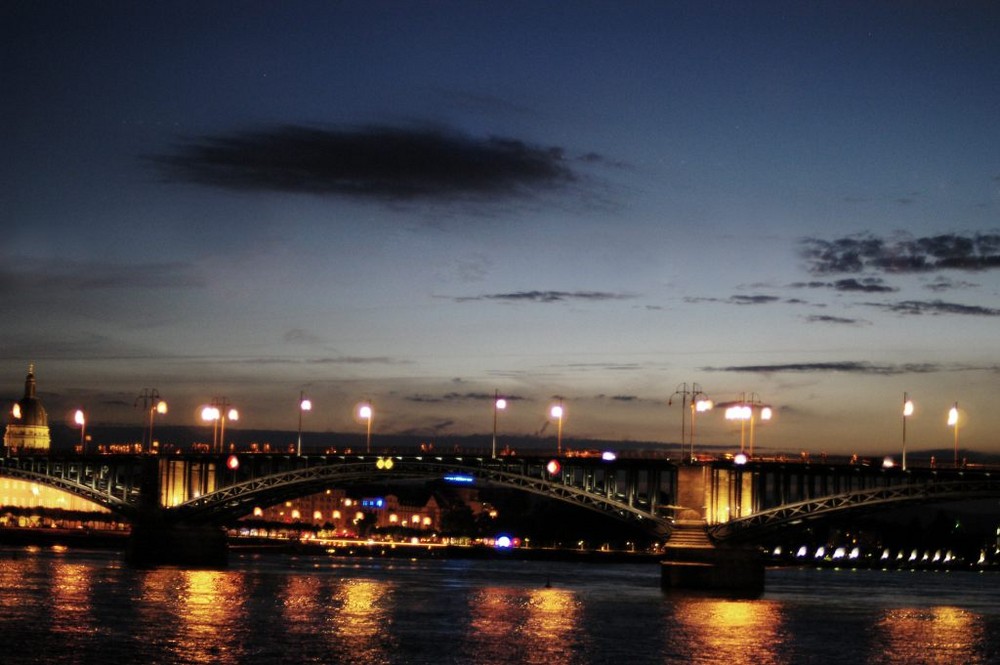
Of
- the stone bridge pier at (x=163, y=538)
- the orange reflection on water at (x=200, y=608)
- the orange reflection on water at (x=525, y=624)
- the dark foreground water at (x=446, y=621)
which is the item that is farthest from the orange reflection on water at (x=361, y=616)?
the stone bridge pier at (x=163, y=538)

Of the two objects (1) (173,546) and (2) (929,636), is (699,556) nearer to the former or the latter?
(2) (929,636)

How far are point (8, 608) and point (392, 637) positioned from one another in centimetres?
2258

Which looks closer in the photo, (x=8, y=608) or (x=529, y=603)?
(x=8, y=608)

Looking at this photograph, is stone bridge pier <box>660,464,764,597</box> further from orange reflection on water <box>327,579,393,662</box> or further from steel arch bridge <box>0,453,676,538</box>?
orange reflection on water <box>327,579,393,662</box>

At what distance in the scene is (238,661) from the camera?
2544 inches

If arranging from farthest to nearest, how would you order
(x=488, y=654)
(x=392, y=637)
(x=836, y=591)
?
(x=836, y=591), (x=392, y=637), (x=488, y=654)

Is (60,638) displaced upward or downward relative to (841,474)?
downward

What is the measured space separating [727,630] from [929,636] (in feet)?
36.8

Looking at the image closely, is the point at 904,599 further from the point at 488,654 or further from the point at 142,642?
the point at 142,642

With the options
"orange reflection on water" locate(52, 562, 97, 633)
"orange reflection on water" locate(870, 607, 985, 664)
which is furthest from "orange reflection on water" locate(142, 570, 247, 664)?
"orange reflection on water" locate(870, 607, 985, 664)

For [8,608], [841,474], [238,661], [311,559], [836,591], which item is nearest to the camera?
[238,661]

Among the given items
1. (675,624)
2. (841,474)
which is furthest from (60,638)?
(841,474)

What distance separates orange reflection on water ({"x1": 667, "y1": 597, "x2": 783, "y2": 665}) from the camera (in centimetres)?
7212

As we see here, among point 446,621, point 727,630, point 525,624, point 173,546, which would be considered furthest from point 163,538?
point 727,630
